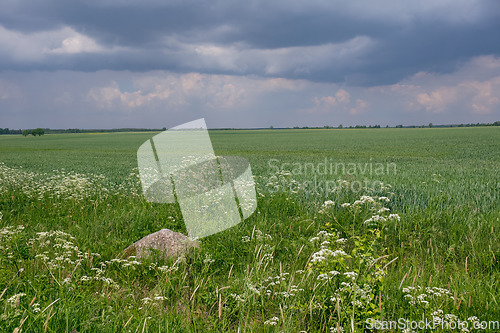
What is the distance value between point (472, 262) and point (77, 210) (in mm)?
8152

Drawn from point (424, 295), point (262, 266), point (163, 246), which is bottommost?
point (262, 266)

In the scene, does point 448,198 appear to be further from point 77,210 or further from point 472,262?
point 77,210

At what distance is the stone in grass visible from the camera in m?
5.13

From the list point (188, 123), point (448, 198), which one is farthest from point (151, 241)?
point (448, 198)

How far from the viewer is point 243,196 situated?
7391 mm

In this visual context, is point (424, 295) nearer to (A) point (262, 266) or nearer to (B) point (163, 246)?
(A) point (262, 266)

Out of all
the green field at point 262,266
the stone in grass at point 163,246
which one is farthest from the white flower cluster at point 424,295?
the stone in grass at point 163,246

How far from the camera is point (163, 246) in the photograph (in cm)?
534

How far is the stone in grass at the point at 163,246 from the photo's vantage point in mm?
5133

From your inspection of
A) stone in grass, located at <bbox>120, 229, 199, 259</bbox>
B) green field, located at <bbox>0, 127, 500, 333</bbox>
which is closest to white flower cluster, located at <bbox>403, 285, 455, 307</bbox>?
green field, located at <bbox>0, 127, 500, 333</bbox>

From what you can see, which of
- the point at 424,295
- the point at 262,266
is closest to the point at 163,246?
the point at 262,266

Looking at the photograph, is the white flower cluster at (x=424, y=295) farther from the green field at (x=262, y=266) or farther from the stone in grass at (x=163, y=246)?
the stone in grass at (x=163, y=246)

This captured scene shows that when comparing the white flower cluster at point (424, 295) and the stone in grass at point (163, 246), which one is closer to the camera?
the white flower cluster at point (424, 295)

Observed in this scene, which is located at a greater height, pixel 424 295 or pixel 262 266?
pixel 424 295
